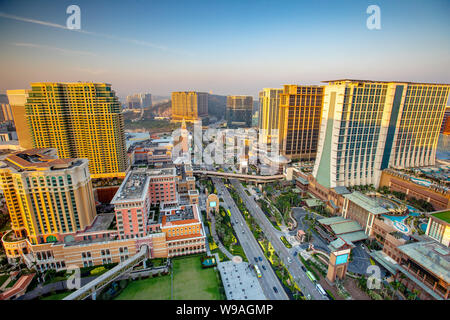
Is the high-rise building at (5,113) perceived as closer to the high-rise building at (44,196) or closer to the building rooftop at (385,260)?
the high-rise building at (44,196)

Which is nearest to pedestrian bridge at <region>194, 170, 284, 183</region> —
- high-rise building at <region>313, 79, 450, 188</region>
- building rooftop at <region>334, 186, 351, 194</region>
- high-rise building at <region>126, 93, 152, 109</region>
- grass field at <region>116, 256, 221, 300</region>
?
high-rise building at <region>313, 79, 450, 188</region>

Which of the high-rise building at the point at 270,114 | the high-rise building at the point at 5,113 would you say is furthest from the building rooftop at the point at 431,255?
the high-rise building at the point at 5,113

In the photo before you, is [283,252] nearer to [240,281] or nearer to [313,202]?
[240,281]

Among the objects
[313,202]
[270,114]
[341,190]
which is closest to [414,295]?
[341,190]

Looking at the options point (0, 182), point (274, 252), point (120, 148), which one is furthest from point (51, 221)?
point (274, 252)
